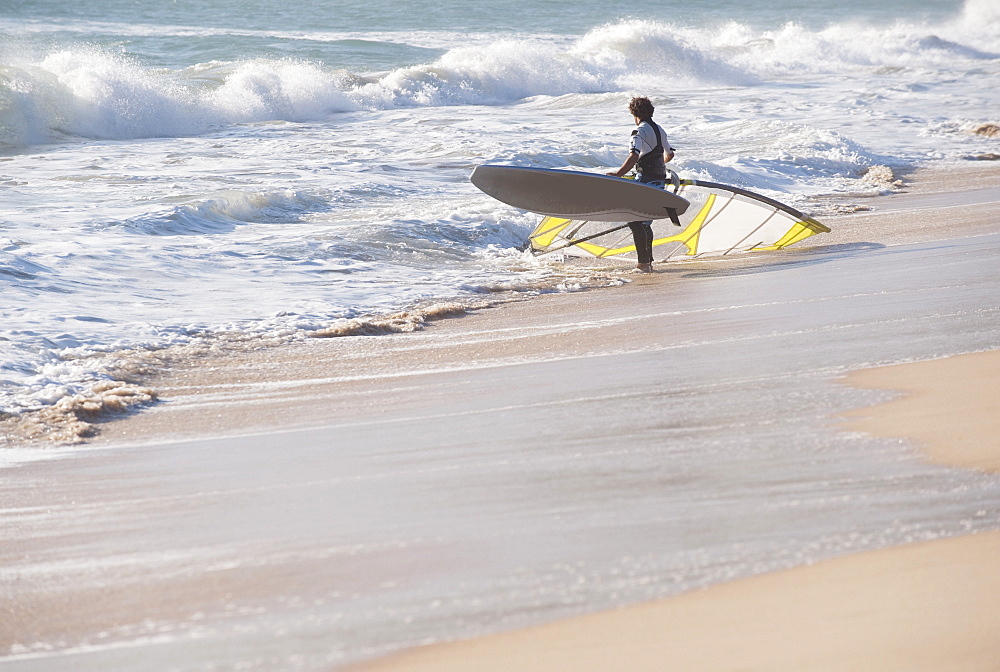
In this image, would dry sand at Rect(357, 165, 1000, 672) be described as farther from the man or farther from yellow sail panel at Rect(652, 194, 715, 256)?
yellow sail panel at Rect(652, 194, 715, 256)

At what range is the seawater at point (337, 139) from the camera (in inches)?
288

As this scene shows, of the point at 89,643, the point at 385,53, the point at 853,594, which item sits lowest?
the point at 89,643

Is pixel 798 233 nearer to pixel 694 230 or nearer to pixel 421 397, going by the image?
pixel 694 230

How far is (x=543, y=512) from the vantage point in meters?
3.10

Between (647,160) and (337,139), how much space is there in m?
9.53

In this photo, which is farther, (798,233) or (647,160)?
(798,233)

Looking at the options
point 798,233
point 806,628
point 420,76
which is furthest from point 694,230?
point 420,76

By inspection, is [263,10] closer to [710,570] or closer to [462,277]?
[462,277]

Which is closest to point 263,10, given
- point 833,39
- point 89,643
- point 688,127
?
point 833,39

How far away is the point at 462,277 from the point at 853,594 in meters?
6.08

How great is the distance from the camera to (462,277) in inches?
327

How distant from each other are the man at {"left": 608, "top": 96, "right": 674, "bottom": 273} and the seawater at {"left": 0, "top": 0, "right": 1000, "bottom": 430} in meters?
0.57

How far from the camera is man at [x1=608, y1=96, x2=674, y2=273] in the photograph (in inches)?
334

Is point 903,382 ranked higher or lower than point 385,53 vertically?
lower
